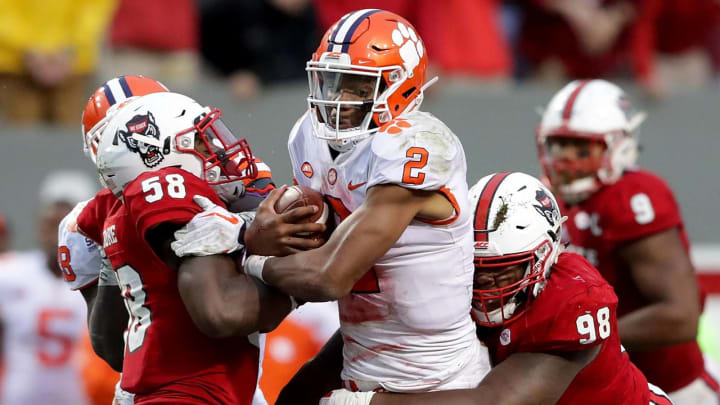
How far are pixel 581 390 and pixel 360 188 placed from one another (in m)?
1.00

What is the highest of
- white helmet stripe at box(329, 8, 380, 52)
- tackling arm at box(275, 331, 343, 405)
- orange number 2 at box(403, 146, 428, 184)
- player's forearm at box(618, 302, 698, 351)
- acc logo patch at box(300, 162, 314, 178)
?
white helmet stripe at box(329, 8, 380, 52)

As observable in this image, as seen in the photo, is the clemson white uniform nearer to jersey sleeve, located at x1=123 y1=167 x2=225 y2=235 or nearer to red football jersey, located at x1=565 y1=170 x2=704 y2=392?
jersey sleeve, located at x1=123 y1=167 x2=225 y2=235

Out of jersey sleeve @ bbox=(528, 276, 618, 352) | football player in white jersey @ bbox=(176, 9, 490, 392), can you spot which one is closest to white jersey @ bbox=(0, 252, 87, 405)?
football player in white jersey @ bbox=(176, 9, 490, 392)

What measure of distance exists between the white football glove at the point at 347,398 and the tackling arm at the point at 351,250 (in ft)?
1.27

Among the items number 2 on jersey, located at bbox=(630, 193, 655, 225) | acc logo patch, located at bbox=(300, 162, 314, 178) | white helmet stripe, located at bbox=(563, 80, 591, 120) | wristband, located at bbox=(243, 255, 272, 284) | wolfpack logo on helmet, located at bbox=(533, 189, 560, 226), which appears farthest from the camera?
white helmet stripe, located at bbox=(563, 80, 591, 120)

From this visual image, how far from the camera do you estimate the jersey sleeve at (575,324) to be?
11.7 ft

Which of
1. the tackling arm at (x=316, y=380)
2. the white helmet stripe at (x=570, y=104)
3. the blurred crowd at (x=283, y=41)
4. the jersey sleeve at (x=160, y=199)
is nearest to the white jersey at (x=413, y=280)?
the tackling arm at (x=316, y=380)

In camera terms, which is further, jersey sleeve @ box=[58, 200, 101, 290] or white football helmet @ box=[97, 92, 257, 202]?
jersey sleeve @ box=[58, 200, 101, 290]

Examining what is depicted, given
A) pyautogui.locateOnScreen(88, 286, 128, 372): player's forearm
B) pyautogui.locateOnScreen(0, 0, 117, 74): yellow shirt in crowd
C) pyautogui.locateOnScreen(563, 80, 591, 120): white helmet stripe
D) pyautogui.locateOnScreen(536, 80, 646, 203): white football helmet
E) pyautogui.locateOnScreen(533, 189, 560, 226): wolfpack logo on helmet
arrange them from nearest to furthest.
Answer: pyautogui.locateOnScreen(533, 189, 560, 226): wolfpack logo on helmet
pyautogui.locateOnScreen(88, 286, 128, 372): player's forearm
pyautogui.locateOnScreen(536, 80, 646, 203): white football helmet
pyautogui.locateOnScreen(563, 80, 591, 120): white helmet stripe
pyautogui.locateOnScreen(0, 0, 117, 74): yellow shirt in crowd

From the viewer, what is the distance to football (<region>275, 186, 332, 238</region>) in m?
3.34

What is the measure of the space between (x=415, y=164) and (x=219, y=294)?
0.64 meters

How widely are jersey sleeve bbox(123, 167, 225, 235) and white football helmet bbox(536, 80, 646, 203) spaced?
6.60 feet

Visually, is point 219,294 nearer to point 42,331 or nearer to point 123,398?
point 123,398

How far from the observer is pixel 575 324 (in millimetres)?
3559
